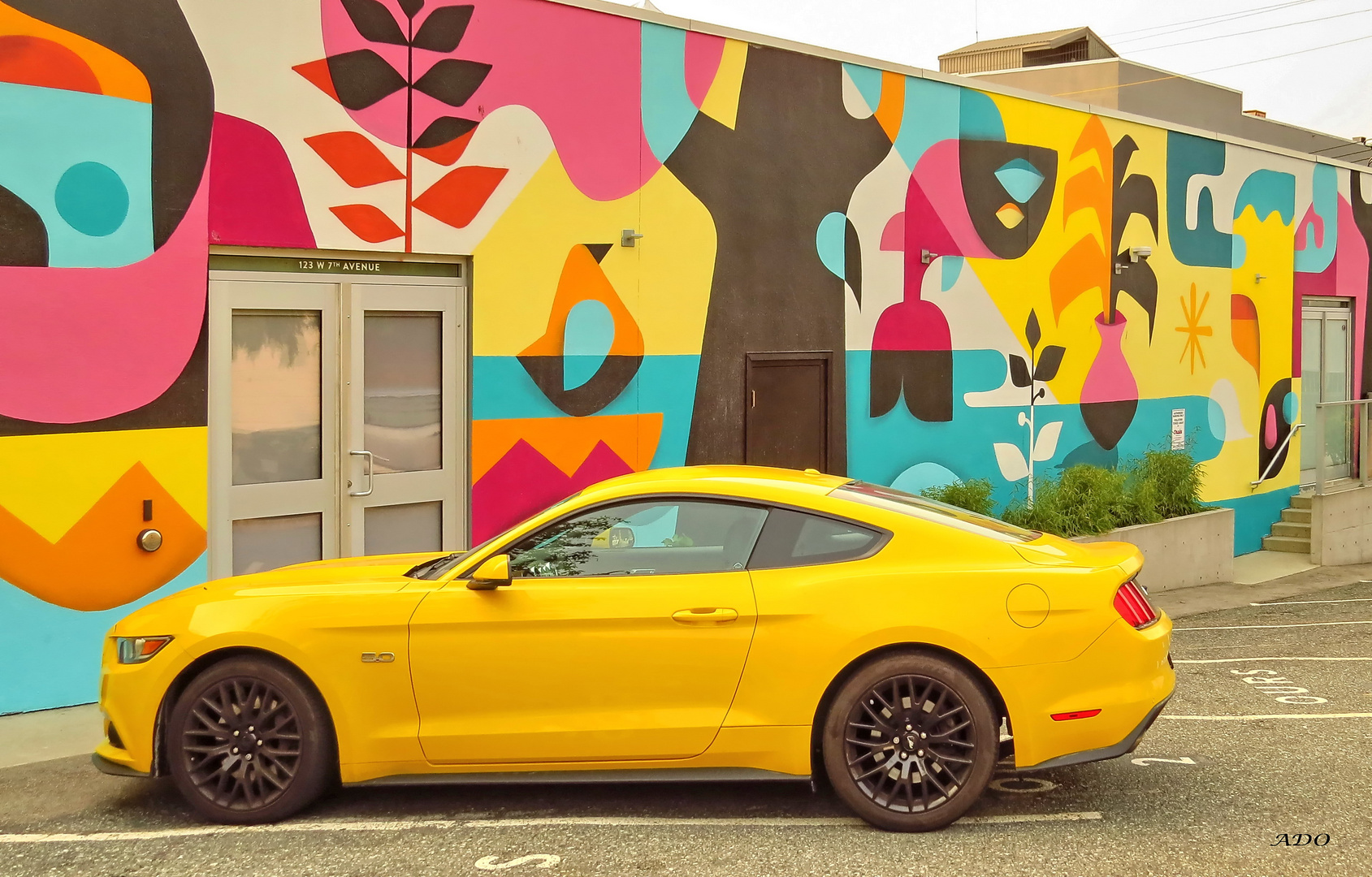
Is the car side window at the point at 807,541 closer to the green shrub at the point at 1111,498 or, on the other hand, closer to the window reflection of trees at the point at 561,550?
the window reflection of trees at the point at 561,550

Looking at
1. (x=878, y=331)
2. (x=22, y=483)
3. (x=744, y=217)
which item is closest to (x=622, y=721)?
(x=22, y=483)

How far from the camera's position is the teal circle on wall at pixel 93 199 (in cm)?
750

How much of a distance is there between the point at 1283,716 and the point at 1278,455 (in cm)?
1186

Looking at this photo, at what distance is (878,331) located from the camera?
1236cm

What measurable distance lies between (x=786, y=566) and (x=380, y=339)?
15.8 feet

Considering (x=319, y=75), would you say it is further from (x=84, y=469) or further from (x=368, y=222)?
(x=84, y=469)

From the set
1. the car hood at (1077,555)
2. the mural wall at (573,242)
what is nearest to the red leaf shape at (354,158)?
the mural wall at (573,242)

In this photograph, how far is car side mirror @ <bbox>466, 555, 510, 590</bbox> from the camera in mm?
5152

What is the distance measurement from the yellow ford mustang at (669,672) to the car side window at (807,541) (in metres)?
0.01

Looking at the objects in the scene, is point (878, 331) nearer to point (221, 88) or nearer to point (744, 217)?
point (744, 217)

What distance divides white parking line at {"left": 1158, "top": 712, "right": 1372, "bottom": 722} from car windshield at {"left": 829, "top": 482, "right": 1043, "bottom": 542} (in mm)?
2289

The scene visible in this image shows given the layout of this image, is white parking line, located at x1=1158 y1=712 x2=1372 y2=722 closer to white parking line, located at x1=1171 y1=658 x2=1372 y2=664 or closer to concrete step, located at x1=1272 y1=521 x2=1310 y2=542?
white parking line, located at x1=1171 y1=658 x2=1372 y2=664

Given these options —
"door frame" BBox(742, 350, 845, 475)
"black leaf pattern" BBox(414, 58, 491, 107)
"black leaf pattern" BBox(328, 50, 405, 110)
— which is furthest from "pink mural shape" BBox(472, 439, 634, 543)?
"black leaf pattern" BBox(328, 50, 405, 110)

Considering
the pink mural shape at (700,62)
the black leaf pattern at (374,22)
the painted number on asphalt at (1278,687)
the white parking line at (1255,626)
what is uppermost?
the pink mural shape at (700,62)
